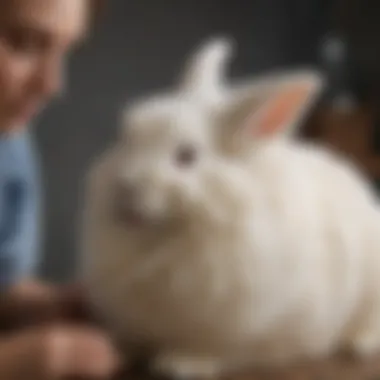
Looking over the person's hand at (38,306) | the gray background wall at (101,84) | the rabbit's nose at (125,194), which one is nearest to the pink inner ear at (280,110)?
the rabbit's nose at (125,194)

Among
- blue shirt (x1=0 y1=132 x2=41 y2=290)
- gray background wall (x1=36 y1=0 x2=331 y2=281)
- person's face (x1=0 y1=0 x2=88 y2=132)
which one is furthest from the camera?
gray background wall (x1=36 y1=0 x2=331 y2=281)

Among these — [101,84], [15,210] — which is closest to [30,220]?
[15,210]

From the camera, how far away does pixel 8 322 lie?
0.66m

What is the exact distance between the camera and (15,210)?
0.60 meters

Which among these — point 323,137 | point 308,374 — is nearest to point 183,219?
point 308,374

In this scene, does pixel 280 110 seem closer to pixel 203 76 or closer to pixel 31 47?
pixel 203 76

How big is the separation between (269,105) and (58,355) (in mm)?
238

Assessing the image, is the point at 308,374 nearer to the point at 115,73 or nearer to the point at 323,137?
the point at 115,73

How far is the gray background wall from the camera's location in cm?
95

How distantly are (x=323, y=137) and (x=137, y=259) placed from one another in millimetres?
584

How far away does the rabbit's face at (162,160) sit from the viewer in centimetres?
61

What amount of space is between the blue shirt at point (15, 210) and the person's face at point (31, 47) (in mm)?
90

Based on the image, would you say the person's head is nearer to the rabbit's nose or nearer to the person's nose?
the person's nose

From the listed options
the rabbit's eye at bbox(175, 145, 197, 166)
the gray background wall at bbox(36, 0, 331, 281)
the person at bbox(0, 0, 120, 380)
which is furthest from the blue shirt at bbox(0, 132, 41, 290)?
the gray background wall at bbox(36, 0, 331, 281)
